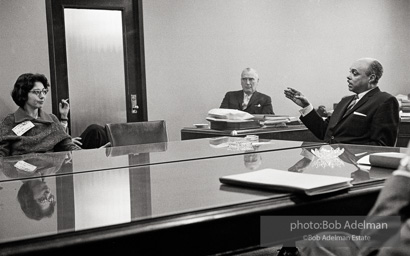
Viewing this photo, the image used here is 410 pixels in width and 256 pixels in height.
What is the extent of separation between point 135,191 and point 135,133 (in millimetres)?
2235

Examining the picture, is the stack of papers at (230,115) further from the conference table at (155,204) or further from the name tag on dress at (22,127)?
the conference table at (155,204)

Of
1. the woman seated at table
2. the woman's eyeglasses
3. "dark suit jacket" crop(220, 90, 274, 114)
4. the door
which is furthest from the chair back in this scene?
"dark suit jacket" crop(220, 90, 274, 114)

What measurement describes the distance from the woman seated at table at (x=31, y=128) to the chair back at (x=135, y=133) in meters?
0.62

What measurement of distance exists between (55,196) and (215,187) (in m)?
0.54

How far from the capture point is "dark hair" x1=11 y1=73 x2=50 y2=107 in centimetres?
461

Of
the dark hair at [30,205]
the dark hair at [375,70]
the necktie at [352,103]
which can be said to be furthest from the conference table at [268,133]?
the dark hair at [30,205]

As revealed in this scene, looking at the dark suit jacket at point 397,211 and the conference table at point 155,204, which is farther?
the conference table at point 155,204

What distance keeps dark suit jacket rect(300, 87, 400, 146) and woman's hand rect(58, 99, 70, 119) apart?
2.83m

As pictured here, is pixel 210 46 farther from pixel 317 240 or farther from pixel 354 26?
pixel 317 240

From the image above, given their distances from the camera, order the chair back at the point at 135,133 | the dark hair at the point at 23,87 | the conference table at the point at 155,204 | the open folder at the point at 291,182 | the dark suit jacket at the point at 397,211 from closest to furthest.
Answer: the dark suit jacket at the point at 397,211 < the conference table at the point at 155,204 < the open folder at the point at 291,182 < the chair back at the point at 135,133 < the dark hair at the point at 23,87

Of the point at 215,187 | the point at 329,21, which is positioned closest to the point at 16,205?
the point at 215,187

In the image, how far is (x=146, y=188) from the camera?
1878 millimetres

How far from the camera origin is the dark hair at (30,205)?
4.95ft

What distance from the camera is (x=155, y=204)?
5.21ft
